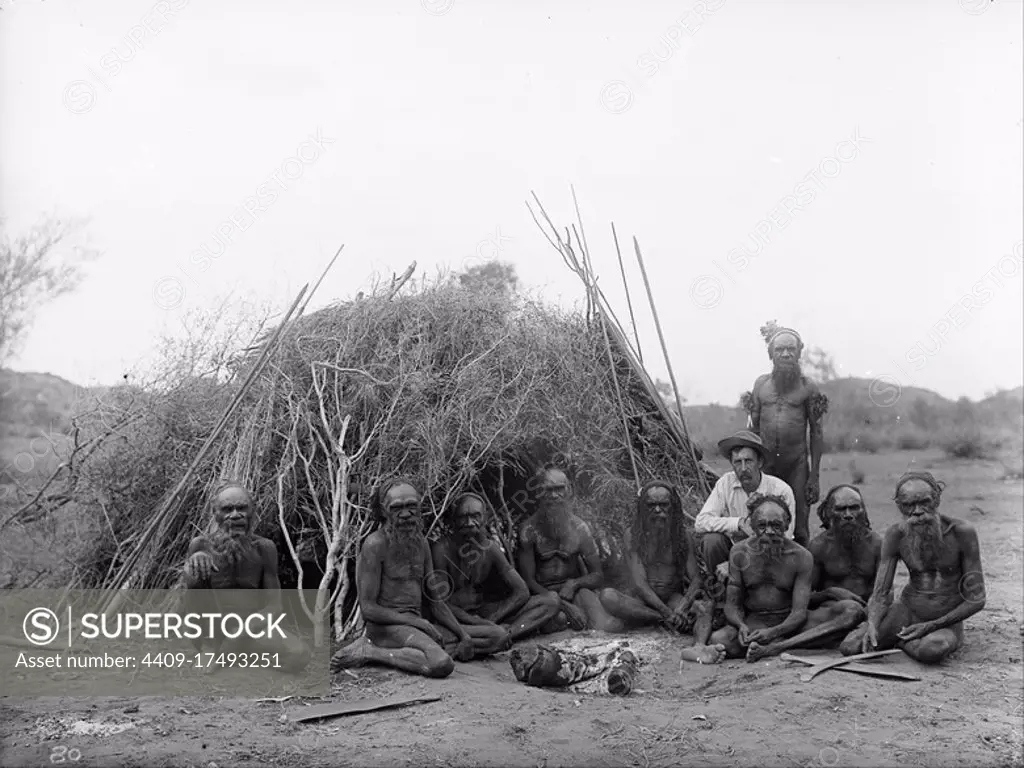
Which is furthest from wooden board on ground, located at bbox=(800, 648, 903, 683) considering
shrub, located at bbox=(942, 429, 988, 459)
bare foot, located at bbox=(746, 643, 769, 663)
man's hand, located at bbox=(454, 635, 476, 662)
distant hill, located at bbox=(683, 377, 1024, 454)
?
distant hill, located at bbox=(683, 377, 1024, 454)

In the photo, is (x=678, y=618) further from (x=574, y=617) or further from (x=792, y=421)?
(x=792, y=421)

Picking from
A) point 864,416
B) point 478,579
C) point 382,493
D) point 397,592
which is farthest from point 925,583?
point 864,416

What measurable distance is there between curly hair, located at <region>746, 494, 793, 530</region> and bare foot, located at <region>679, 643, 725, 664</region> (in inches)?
32.1

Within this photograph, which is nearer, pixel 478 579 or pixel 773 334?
pixel 478 579

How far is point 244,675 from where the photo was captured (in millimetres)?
5633

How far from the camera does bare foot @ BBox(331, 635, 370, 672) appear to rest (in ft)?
18.8

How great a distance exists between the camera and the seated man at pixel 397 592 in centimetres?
579

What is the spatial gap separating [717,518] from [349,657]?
108 inches

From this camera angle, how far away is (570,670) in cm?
554

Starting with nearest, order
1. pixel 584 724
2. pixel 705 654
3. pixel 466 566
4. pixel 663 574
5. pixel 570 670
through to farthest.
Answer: pixel 584 724 < pixel 570 670 < pixel 705 654 < pixel 466 566 < pixel 663 574

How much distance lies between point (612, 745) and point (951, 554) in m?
2.67

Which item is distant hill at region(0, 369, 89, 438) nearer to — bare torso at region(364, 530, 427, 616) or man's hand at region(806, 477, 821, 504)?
bare torso at region(364, 530, 427, 616)

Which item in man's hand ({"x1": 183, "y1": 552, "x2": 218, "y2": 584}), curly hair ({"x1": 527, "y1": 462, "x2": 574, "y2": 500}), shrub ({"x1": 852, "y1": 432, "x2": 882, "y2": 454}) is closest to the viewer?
man's hand ({"x1": 183, "y1": 552, "x2": 218, "y2": 584})

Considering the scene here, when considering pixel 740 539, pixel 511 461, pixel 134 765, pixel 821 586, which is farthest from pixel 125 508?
pixel 821 586
